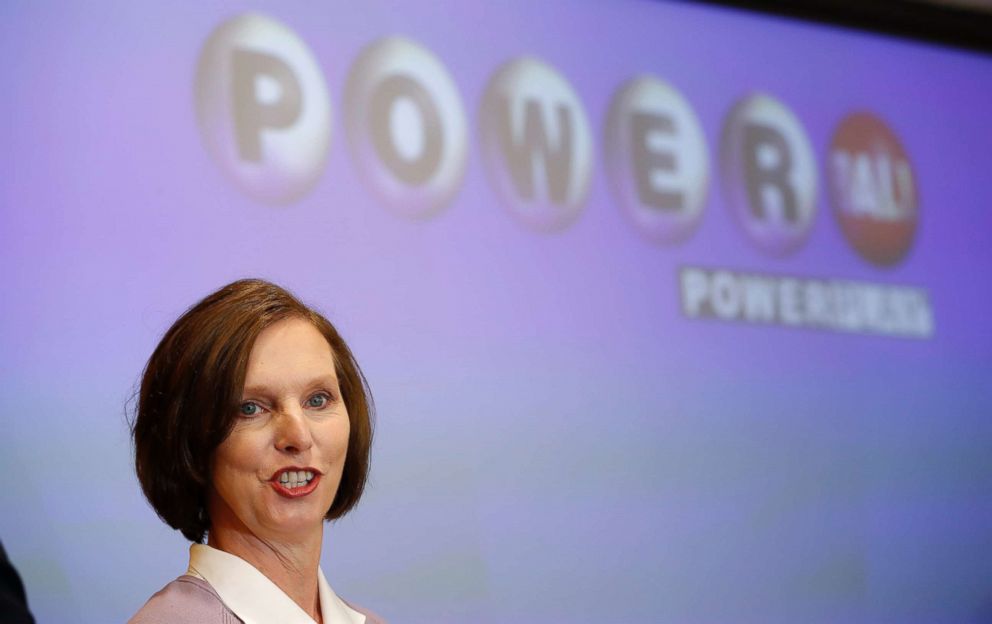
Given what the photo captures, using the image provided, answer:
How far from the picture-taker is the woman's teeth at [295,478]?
1755 mm

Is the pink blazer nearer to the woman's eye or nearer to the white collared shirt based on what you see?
the white collared shirt

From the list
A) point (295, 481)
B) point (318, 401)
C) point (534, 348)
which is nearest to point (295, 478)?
point (295, 481)

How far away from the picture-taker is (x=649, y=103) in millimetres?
3857

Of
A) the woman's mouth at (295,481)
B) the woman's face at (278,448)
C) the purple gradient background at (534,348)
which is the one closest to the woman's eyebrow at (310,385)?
the woman's face at (278,448)

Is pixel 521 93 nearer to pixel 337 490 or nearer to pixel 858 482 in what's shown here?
pixel 858 482

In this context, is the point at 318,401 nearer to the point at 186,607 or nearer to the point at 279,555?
the point at 279,555

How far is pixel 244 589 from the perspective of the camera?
5.68 ft

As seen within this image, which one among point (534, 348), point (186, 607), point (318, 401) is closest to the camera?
point (186, 607)

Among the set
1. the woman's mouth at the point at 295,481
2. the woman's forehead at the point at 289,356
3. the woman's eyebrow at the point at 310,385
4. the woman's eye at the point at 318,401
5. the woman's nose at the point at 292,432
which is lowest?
the woman's mouth at the point at 295,481

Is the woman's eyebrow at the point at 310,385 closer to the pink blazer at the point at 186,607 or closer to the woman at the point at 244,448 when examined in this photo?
the woman at the point at 244,448

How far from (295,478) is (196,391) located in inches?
6.5

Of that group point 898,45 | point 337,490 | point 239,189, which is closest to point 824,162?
point 898,45

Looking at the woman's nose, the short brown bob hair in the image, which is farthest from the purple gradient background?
the woman's nose

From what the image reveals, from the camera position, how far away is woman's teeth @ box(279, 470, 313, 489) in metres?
1.75
